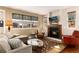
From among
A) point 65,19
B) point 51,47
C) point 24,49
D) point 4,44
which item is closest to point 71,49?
point 51,47

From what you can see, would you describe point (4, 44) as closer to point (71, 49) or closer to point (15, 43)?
point (15, 43)

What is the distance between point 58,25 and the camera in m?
2.22

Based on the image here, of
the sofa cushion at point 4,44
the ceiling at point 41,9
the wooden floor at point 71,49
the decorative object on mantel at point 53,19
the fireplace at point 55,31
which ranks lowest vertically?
the wooden floor at point 71,49

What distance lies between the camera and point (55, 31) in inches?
88.7

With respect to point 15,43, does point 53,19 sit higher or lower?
higher

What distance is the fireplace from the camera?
2221mm

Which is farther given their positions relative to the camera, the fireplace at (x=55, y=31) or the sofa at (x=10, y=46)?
the fireplace at (x=55, y=31)

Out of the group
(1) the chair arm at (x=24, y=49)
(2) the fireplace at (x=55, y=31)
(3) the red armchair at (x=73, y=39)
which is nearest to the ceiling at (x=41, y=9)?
(2) the fireplace at (x=55, y=31)

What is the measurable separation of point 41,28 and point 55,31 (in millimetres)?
249

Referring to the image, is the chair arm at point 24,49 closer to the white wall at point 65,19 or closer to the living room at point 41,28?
the living room at point 41,28

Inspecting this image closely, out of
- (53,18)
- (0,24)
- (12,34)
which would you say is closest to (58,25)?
(53,18)

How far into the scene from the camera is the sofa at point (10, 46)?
2.12m

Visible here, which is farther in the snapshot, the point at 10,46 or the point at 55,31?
the point at 55,31

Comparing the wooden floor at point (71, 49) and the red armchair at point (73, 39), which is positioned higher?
the red armchair at point (73, 39)
